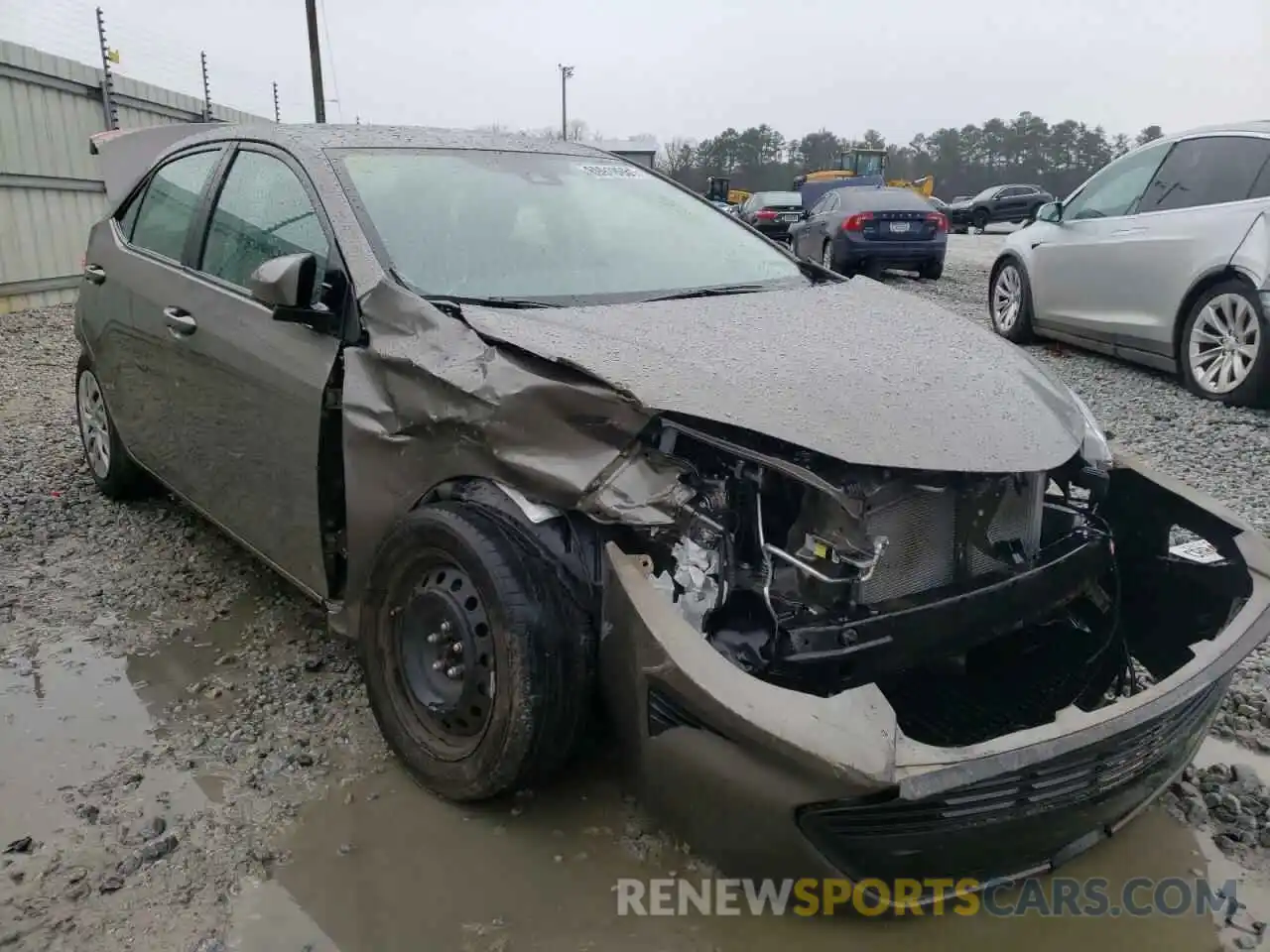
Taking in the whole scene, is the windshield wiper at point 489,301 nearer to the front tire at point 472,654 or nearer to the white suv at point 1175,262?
the front tire at point 472,654

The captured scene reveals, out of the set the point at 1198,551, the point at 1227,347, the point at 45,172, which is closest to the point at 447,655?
the point at 1198,551

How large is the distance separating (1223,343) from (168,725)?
6.30m

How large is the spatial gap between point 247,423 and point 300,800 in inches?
47.5

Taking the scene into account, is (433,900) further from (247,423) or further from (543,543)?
(247,423)

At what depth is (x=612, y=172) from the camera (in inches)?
147

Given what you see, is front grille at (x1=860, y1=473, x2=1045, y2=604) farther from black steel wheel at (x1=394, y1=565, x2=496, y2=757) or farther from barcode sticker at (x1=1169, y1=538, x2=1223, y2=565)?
black steel wheel at (x1=394, y1=565, x2=496, y2=757)

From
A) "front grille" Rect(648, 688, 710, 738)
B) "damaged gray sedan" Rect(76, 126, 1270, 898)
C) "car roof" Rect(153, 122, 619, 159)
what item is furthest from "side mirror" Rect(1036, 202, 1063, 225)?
"front grille" Rect(648, 688, 710, 738)

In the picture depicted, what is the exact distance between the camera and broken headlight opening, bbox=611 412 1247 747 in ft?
6.81

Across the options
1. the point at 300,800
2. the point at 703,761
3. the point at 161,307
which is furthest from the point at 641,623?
the point at 161,307

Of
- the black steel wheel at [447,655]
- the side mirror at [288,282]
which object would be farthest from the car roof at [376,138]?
the black steel wheel at [447,655]

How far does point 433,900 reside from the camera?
2188 millimetres

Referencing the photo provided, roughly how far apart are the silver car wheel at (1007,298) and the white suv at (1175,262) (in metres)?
0.34

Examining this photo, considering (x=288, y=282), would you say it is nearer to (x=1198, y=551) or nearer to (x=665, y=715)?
(x=665, y=715)

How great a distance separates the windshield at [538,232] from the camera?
2.85 metres
